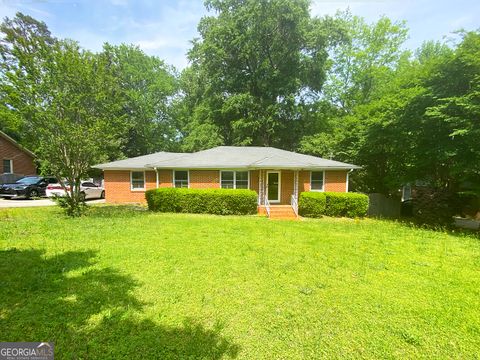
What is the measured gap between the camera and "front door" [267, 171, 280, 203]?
1487 cm

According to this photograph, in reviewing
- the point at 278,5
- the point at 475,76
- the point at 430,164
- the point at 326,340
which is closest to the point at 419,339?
the point at 326,340

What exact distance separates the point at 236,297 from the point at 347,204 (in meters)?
10.8

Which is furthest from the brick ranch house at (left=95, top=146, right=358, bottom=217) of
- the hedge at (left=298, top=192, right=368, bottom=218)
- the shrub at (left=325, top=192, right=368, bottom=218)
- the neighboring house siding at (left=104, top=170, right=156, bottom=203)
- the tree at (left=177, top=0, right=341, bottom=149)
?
the tree at (left=177, top=0, right=341, bottom=149)

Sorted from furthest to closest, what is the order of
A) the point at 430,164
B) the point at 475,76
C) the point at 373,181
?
the point at 373,181
the point at 430,164
the point at 475,76

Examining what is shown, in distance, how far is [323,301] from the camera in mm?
3891

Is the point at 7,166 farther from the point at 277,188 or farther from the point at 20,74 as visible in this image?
the point at 277,188

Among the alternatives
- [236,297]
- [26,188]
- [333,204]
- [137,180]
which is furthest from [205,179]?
[26,188]

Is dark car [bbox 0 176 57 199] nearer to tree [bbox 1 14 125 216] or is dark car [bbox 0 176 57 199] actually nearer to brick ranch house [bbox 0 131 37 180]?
brick ranch house [bbox 0 131 37 180]

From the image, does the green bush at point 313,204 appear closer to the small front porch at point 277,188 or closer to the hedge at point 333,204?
the hedge at point 333,204

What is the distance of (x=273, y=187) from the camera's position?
49.0 ft

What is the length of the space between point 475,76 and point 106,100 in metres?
15.7

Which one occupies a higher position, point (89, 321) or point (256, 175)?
point (256, 175)

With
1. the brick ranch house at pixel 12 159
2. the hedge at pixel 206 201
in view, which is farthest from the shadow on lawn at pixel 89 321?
the brick ranch house at pixel 12 159

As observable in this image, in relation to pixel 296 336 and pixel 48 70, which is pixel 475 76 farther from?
pixel 48 70
